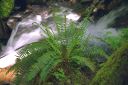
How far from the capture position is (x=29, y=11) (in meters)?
13.6

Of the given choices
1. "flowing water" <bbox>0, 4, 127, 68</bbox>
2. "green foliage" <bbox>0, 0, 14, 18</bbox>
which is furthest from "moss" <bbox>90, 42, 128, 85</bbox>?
"green foliage" <bbox>0, 0, 14, 18</bbox>

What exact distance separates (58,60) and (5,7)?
21.3ft

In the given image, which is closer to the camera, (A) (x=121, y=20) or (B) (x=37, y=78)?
(B) (x=37, y=78)

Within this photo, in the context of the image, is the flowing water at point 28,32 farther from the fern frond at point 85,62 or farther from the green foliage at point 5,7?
the fern frond at point 85,62

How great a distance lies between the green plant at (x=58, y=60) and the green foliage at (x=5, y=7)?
5.57 meters

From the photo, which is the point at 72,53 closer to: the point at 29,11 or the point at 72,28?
the point at 72,28

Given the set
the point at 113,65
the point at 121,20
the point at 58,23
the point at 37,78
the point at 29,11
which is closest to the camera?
the point at 113,65

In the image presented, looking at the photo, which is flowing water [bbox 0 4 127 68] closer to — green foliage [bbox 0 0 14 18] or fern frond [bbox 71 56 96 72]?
green foliage [bbox 0 0 14 18]

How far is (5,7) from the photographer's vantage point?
494 inches

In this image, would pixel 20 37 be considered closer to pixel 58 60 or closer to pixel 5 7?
pixel 5 7

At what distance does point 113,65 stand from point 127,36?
228 cm

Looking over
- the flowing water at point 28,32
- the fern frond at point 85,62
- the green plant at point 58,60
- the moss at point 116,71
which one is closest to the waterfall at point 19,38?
the flowing water at point 28,32

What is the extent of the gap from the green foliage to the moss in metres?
8.23

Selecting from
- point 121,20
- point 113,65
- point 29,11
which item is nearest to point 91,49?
point 113,65
